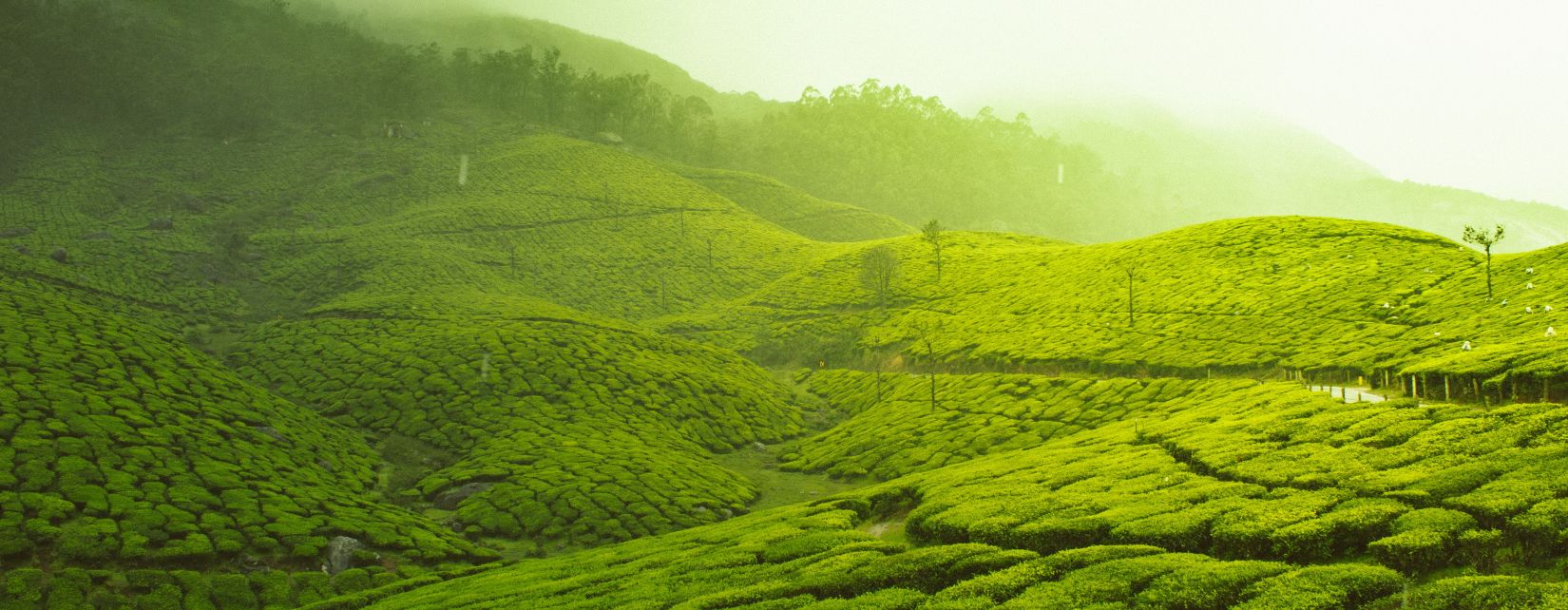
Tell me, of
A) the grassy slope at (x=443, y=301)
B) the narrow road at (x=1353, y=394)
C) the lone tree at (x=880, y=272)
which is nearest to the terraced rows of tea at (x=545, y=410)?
the grassy slope at (x=443, y=301)

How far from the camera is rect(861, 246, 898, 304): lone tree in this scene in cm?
12369

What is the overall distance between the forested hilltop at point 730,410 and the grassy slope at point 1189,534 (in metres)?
0.15

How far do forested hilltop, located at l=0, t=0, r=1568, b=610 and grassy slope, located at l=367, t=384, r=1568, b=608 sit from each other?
0.51 feet

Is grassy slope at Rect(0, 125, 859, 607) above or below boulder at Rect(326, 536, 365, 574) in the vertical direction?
above

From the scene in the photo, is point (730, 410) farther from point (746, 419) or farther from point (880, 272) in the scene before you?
point (880, 272)

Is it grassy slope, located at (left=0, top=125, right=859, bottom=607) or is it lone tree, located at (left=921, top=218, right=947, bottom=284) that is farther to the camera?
lone tree, located at (left=921, top=218, right=947, bottom=284)

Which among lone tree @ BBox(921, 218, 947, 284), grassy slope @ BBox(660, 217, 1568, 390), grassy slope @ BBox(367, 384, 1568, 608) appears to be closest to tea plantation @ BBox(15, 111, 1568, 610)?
grassy slope @ BBox(367, 384, 1568, 608)

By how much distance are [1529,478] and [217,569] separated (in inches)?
1965

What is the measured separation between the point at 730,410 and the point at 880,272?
4700cm

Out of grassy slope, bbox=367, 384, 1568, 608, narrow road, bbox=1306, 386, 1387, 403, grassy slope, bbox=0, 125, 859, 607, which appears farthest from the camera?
grassy slope, bbox=0, 125, 859, 607

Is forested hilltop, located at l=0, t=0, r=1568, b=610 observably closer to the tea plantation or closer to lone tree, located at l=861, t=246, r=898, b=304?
the tea plantation

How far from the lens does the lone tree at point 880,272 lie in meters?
124

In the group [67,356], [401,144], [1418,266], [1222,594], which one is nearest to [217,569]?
[67,356]

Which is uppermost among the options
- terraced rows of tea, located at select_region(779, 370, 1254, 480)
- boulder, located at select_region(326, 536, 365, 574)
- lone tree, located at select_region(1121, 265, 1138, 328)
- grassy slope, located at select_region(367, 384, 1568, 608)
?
lone tree, located at select_region(1121, 265, 1138, 328)
